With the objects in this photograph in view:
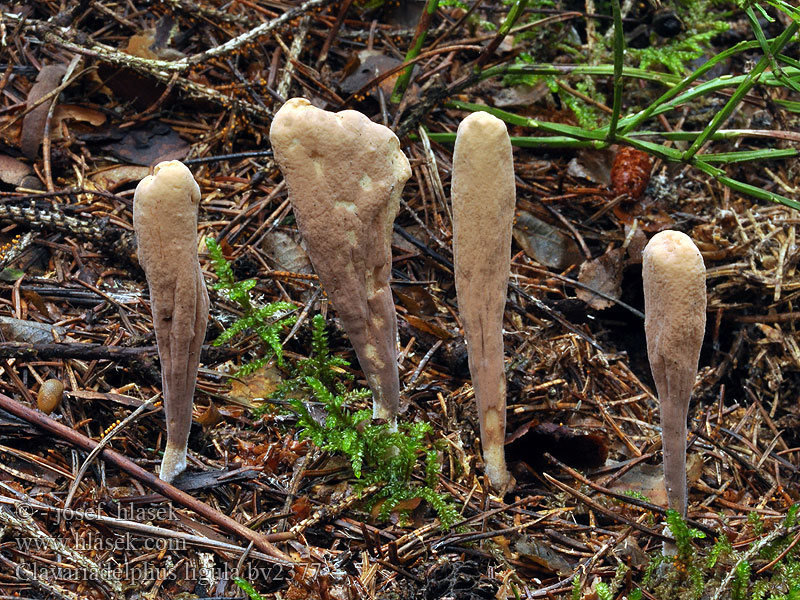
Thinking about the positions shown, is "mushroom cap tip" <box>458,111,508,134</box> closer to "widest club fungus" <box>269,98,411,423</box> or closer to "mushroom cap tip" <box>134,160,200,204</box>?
"widest club fungus" <box>269,98,411,423</box>

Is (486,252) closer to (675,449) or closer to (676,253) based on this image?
(676,253)

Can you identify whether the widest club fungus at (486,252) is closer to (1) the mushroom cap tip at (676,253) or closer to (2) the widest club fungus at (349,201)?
(2) the widest club fungus at (349,201)

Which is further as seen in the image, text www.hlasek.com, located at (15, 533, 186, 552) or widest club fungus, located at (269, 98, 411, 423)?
text www.hlasek.com, located at (15, 533, 186, 552)

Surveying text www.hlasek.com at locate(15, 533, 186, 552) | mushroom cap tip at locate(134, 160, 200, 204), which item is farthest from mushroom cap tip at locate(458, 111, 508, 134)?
text www.hlasek.com at locate(15, 533, 186, 552)

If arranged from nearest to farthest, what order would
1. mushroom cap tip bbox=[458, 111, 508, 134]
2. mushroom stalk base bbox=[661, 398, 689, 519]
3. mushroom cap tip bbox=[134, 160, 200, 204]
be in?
1. mushroom cap tip bbox=[134, 160, 200, 204]
2. mushroom cap tip bbox=[458, 111, 508, 134]
3. mushroom stalk base bbox=[661, 398, 689, 519]

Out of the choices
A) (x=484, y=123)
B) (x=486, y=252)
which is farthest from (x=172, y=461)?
(x=484, y=123)

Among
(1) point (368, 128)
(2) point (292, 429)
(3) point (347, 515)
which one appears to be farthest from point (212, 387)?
(1) point (368, 128)

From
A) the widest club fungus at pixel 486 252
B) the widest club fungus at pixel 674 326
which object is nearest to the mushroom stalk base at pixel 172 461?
the widest club fungus at pixel 486 252
